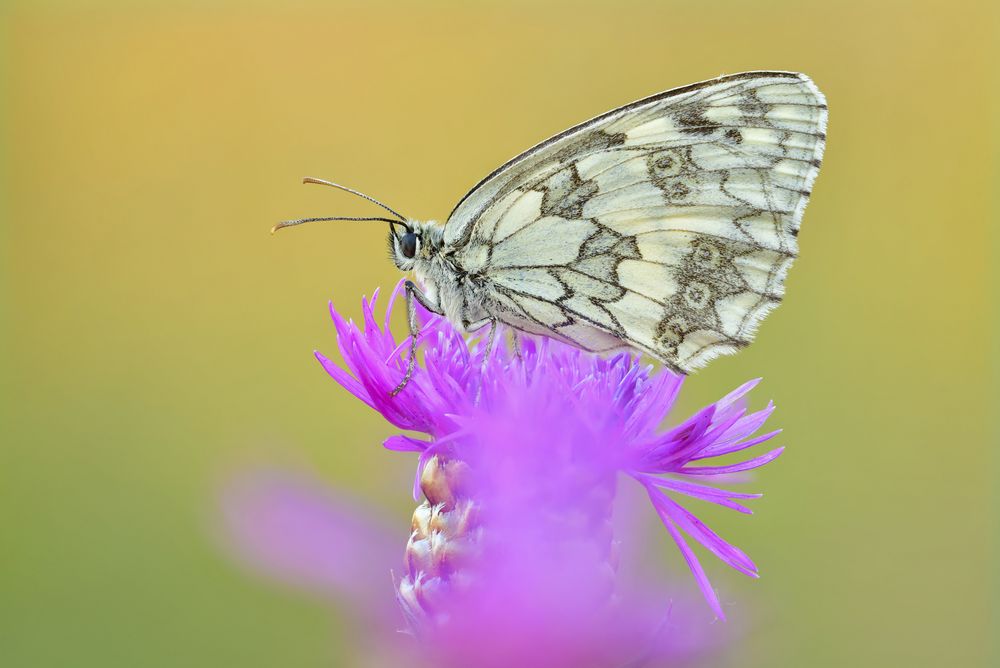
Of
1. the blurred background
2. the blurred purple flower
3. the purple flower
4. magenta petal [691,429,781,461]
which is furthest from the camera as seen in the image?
the blurred background

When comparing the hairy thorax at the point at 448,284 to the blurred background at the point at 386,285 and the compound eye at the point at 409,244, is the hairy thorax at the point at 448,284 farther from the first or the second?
the blurred background at the point at 386,285

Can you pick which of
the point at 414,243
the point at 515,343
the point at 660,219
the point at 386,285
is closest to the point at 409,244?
the point at 414,243

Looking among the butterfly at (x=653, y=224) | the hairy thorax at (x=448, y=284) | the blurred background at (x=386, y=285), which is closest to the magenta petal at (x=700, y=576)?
the butterfly at (x=653, y=224)

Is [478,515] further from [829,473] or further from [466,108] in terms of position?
[466,108]

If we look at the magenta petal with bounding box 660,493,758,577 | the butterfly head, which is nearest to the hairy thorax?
the butterfly head

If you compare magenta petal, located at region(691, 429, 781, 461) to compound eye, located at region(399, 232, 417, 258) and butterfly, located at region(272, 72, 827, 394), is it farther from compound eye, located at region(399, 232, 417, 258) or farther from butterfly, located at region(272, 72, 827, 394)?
compound eye, located at region(399, 232, 417, 258)

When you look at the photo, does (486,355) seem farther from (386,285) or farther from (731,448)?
(386,285)
